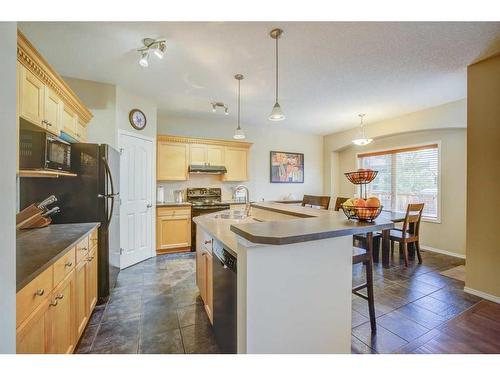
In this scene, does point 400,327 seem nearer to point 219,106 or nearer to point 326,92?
point 326,92

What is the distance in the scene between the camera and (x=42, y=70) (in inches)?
70.0

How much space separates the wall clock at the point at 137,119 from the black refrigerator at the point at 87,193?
47.9 inches

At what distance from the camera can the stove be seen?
4121 millimetres

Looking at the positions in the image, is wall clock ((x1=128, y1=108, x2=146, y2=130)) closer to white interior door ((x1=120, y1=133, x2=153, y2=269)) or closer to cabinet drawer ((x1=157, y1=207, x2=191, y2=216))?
white interior door ((x1=120, y1=133, x2=153, y2=269))

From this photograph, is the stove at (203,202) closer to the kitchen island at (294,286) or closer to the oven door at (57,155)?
the oven door at (57,155)

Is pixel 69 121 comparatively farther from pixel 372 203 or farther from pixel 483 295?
pixel 483 295

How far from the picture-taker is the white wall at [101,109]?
3033mm

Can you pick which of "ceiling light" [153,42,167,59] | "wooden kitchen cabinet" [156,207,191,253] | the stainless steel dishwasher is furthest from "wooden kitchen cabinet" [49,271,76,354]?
"wooden kitchen cabinet" [156,207,191,253]

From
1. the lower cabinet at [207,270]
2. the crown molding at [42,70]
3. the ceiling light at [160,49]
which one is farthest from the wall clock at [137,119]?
the lower cabinet at [207,270]

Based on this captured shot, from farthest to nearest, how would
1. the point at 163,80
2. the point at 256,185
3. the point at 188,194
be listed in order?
the point at 256,185 < the point at 188,194 < the point at 163,80

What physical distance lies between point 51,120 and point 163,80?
143cm

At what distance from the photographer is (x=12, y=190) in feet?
2.66

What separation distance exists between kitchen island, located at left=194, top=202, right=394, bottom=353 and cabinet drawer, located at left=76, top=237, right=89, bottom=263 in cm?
118
